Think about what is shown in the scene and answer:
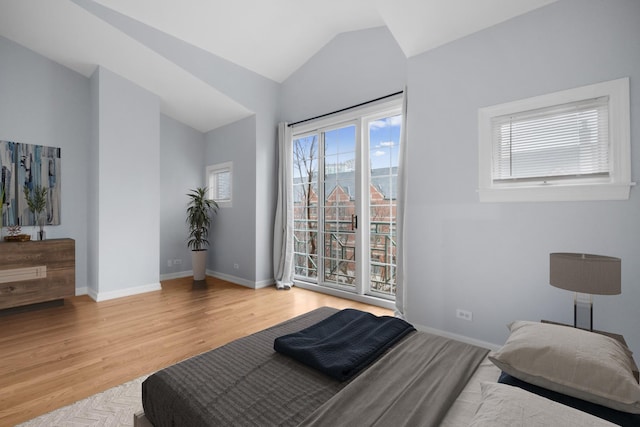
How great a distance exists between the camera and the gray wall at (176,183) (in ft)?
17.2

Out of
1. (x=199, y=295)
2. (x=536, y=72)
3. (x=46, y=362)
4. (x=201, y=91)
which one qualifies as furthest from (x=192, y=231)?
(x=536, y=72)

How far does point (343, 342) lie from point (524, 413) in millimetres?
835

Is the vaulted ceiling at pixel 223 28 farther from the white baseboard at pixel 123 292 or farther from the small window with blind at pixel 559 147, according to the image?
the white baseboard at pixel 123 292

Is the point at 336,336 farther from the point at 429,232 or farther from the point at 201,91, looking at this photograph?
the point at 201,91

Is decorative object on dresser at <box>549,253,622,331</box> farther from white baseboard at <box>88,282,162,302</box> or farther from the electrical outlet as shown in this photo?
white baseboard at <box>88,282,162,302</box>

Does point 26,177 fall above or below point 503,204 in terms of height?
above

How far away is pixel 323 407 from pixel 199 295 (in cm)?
371

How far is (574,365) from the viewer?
43.9 inches

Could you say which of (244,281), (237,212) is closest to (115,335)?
(244,281)

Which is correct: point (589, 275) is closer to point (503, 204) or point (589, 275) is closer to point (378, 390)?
point (503, 204)

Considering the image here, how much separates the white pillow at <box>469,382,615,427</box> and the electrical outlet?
183cm

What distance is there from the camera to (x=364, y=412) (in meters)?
1.06

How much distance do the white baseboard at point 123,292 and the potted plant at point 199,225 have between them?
69cm

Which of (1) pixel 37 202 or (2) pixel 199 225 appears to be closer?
(1) pixel 37 202
